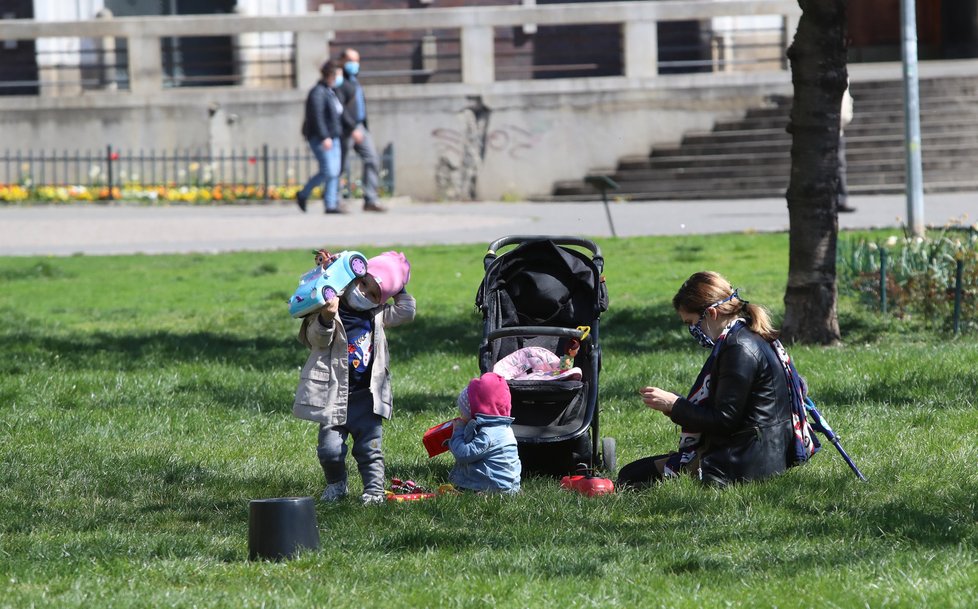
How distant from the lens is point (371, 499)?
639cm

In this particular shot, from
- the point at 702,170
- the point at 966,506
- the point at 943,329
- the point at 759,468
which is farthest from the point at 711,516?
the point at 702,170

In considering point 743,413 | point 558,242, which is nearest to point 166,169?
point 558,242

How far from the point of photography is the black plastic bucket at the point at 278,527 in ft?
17.5

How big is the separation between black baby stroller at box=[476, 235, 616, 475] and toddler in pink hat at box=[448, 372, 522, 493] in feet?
0.81

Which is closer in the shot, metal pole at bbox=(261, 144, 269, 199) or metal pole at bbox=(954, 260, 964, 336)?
metal pole at bbox=(954, 260, 964, 336)

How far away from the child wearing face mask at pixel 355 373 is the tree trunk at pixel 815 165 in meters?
4.39

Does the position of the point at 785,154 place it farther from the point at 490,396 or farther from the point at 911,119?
the point at 490,396

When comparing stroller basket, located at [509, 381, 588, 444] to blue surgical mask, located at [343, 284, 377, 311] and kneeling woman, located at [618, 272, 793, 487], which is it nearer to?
kneeling woman, located at [618, 272, 793, 487]

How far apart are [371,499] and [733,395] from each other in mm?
1639

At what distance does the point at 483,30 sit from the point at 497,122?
66.6 inches

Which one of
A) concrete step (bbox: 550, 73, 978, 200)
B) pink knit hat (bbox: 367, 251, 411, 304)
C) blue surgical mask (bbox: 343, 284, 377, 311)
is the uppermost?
concrete step (bbox: 550, 73, 978, 200)

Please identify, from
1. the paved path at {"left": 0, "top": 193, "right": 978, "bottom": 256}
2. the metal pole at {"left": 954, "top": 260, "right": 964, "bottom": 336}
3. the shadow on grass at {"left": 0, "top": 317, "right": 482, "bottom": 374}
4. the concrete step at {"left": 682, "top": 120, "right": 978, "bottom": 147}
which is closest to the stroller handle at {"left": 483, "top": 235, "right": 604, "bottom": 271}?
the shadow on grass at {"left": 0, "top": 317, "right": 482, "bottom": 374}

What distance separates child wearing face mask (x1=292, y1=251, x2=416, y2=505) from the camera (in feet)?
20.7

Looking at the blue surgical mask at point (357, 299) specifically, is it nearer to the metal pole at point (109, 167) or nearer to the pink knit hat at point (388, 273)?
the pink knit hat at point (388, 273)
